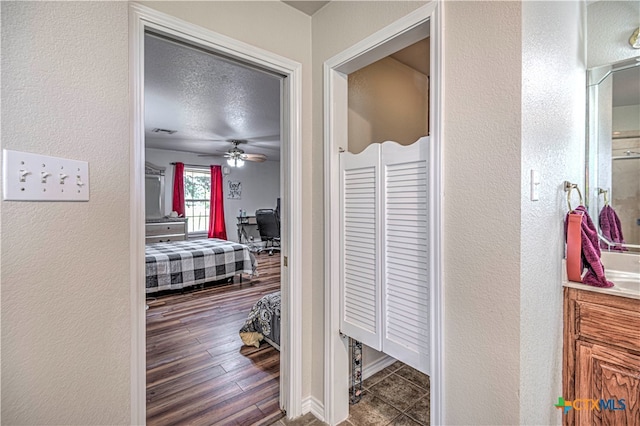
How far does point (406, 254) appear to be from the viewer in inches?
55.9

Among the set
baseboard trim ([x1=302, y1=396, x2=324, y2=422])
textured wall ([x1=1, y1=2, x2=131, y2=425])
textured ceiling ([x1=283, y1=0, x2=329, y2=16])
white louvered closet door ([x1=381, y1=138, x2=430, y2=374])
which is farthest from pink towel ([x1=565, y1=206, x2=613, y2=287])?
textured wall ([x1=1, y1=2, x2=131, y2=425])

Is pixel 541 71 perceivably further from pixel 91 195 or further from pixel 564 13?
pixel 91 195

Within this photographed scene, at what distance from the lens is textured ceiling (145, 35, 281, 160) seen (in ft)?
8.07

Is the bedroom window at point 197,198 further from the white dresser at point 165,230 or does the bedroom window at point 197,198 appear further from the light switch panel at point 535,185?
the light switch panel at point 535,185

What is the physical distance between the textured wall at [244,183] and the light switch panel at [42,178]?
5.99 m

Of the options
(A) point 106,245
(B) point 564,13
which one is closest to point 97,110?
(A) point 106,245

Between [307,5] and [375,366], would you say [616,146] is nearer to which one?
[307,5]

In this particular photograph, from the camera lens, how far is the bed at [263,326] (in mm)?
2721

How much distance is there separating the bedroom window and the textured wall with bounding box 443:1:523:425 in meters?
6.69

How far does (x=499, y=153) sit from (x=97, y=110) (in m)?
1.45

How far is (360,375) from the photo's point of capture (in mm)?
2023

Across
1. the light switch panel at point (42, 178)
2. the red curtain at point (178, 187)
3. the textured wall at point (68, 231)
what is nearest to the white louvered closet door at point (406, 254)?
the textured wall at point (68, 231)

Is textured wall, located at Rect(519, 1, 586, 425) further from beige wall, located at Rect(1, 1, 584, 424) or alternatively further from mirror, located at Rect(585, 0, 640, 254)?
mirror, located at Rect(585, 0, 640, 254)

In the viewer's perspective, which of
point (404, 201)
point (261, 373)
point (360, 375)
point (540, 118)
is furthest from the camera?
point (261, 373)
